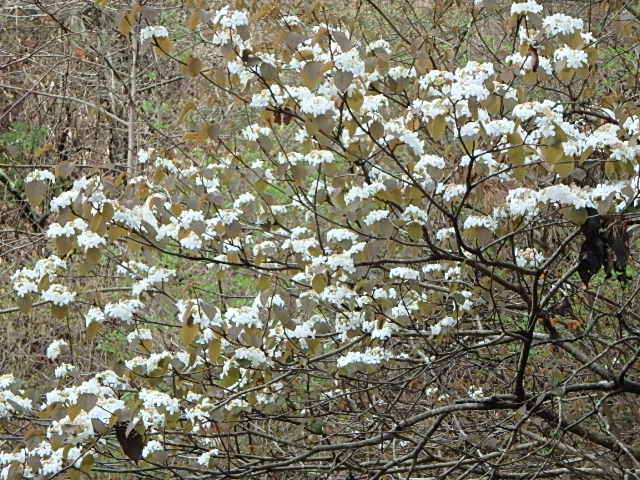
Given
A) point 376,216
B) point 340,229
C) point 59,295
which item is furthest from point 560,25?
point 59,295

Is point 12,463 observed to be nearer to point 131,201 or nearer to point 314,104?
point 131,201

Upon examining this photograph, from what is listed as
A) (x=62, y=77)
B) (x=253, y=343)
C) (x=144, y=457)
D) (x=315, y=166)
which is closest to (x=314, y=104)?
(x=315, y=166)

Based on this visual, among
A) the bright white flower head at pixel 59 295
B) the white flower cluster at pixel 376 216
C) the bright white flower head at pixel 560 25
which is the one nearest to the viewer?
the bright white flower head at pixel 560 25

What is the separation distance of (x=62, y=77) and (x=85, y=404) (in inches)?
230

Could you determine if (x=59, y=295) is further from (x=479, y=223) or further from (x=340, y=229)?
(x=479, y=223)

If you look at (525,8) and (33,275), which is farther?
(33,275)

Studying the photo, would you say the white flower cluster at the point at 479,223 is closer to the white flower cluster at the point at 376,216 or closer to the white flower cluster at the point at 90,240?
the white flower cluster at the point at 376,216

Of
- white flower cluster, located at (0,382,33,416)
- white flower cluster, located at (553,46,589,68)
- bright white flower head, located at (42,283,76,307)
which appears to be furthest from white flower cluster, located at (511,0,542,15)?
white flower cluster, located at (0,382,33,416)

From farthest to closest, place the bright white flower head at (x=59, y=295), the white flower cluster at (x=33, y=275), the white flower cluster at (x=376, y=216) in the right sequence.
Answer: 1. the white flower cluster at (x=33, y=275)
2. the bright white flower head at (x=59, y=295)
3. the white flower cluster at (x=376, y=216)

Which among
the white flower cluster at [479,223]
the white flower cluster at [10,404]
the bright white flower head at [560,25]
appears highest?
the bright white flower head at [560,25]

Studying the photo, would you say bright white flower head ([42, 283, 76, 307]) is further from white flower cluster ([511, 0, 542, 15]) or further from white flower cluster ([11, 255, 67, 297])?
white flower cluster ([511, 0, 542, 15])

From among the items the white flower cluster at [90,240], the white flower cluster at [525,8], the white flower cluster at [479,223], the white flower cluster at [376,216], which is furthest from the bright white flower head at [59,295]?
the white flower cluster at [525,8]

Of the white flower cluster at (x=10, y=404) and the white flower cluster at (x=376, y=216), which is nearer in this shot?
the white flower cluster at (x=376, y=216)

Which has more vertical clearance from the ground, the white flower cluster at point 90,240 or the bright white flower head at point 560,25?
the bright white flower head at point 560,25
